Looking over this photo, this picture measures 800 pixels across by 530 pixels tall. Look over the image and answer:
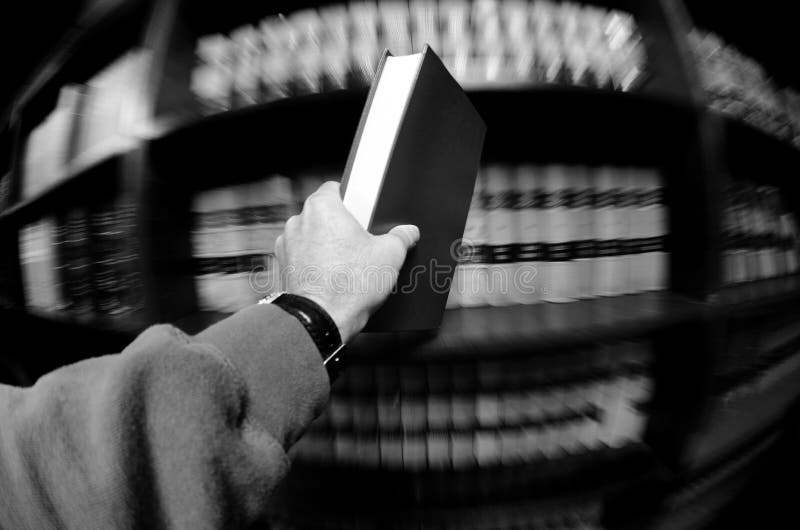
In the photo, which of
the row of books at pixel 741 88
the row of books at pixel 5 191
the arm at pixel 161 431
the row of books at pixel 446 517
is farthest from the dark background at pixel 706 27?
the row of books at pixel 446 517

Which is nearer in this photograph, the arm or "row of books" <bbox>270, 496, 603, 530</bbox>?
the arm

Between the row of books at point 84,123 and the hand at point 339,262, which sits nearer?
the hand at point 339,262

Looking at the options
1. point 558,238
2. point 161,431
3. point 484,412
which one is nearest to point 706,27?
point 558,238

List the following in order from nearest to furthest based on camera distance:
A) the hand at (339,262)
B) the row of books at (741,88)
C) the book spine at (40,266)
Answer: the hand at (339,262)
the row of books at (741,88)
the book spine at (40,266)

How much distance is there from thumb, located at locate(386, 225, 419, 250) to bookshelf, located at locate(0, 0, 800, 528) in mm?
128

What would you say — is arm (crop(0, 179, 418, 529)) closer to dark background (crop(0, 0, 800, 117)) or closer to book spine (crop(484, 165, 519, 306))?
book spine (crop(484, 165, 519, 306))

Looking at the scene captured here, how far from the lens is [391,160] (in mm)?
356

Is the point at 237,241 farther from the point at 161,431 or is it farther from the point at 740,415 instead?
the point at 740,415

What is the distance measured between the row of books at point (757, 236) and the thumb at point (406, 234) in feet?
1.23

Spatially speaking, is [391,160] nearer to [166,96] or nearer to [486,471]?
[166,96]

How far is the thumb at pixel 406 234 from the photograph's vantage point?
1.19ft

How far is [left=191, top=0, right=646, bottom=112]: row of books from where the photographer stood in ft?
1.45

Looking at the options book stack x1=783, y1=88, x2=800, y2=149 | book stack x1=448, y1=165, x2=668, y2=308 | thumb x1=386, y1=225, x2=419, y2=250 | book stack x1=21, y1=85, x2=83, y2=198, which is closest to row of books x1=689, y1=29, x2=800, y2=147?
book stack x1=783, y1=88, x2=800, y2=149

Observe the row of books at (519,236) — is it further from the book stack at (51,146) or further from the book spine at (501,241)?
the book stack at (51,146)
